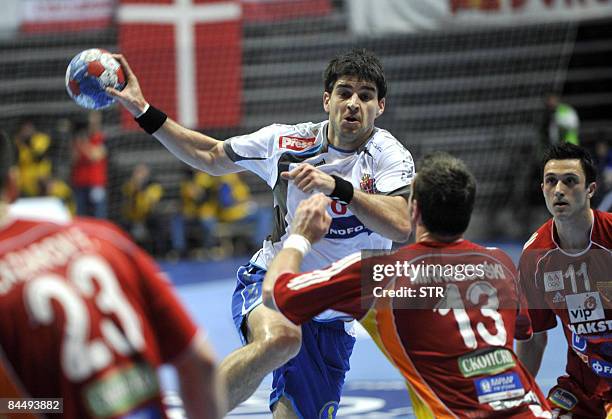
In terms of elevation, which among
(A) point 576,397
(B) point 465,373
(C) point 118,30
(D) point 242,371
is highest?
(C) point 118,30

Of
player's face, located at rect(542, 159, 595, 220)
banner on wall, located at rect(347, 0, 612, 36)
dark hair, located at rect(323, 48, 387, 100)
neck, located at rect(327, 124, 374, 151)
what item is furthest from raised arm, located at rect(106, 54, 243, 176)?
banner on wall, located at rect(347, 0, 612, 36)

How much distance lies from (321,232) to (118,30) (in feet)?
45.6

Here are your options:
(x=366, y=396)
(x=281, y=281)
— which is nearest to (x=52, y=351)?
(x=281, y=281)

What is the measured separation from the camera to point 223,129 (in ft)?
56.0

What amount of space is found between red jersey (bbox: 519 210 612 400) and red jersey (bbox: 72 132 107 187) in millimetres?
11618

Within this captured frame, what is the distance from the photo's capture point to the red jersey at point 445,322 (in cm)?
321

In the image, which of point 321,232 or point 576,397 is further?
point 576,397

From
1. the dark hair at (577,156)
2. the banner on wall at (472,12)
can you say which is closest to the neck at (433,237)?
the dark hair at (577,156)

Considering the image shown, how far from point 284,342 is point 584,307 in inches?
57.3

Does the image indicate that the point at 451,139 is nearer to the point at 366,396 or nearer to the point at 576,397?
the point at 366,396

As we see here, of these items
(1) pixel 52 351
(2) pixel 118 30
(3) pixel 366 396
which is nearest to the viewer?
(1) pixel 52 351

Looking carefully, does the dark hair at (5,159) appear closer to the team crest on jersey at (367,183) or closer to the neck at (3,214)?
the neck at (3,214)

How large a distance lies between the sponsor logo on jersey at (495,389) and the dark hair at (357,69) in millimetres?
2163

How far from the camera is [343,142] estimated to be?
4.99 meters
